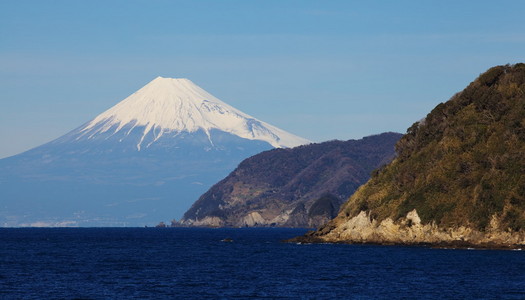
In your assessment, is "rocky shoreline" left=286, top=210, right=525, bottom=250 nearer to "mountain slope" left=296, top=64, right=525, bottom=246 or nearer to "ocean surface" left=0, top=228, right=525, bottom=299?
"mountain slope" left=296, top=64, right=525, bottom=246

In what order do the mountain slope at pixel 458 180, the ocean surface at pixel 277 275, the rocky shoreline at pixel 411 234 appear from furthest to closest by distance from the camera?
the mountain slope at pixel 458 180 < the rocky shoreline at pixel 411 234 < the ocean surface at pixel 277 275

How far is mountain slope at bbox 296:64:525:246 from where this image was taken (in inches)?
4525

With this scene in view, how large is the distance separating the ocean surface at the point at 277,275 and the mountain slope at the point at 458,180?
4.48 metres

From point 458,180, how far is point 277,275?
139 feet

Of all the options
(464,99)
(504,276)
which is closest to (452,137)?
(464,99)

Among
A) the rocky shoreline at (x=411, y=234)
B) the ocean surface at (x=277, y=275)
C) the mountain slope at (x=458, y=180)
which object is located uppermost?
the mountain slope at (x=458, y=180)

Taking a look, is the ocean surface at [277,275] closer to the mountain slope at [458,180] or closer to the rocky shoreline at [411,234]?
the rocky shoreline at [411,234]

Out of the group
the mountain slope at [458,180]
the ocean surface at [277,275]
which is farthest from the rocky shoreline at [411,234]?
the ocean surface at [277,275]

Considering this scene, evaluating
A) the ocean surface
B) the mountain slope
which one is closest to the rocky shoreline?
the mountain slope

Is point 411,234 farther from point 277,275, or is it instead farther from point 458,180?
point 277,275

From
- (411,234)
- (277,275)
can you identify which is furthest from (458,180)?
(277,275)

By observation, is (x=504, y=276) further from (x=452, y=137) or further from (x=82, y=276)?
(x=452, y=137)

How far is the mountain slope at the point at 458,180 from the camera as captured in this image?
11494 cm

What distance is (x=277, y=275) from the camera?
293 feet
